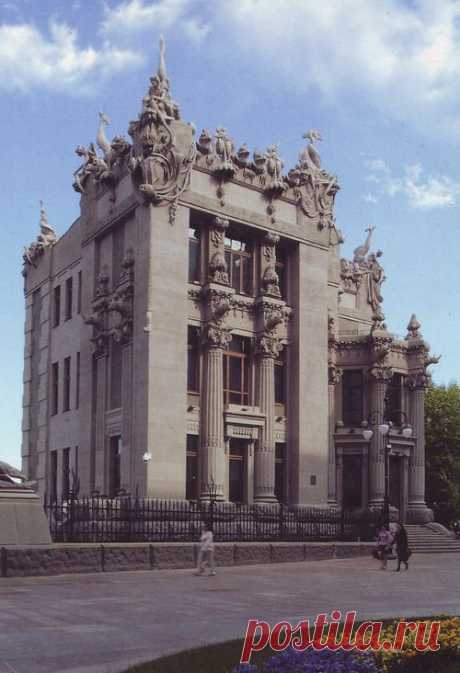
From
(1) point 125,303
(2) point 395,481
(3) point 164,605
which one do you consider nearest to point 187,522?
(1) point 125,303

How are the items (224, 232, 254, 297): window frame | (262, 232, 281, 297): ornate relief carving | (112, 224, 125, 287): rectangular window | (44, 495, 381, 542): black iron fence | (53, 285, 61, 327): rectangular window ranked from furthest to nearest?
(53, 285, 61, 327): rectangular window → (262, 232, 281, 297): ornate relief carving → (224, 232, 254, 297): window frame → (112, 224, 125, 287): rectangular window → (44, 495, 381, 542): black iron fence

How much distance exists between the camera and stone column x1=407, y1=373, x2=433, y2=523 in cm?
4870

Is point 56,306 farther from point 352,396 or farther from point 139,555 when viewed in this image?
point 139,555

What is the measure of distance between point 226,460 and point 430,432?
29.2 metres

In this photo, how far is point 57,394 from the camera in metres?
50.6

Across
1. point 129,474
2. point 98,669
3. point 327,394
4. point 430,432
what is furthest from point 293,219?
point 98,669

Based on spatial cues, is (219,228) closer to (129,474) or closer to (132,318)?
(132,318)

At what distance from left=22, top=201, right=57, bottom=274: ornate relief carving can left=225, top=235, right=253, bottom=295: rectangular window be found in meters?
13.8

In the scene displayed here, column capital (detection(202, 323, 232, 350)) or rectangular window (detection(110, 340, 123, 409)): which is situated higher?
column capital (detection(202, 323, 232, 350))

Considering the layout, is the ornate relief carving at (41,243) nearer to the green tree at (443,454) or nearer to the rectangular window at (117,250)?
the rectangular window at (117,250)

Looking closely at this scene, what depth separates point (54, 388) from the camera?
51.0 meters

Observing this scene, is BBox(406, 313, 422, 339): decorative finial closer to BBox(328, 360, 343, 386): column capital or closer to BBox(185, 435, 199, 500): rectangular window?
BBox(328, 360, 343, 386): column capital

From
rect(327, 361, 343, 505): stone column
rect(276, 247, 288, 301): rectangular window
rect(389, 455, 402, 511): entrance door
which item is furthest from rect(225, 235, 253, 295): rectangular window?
rect(389, 455, 402, 511): entrance door

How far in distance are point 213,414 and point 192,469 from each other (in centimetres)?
264
